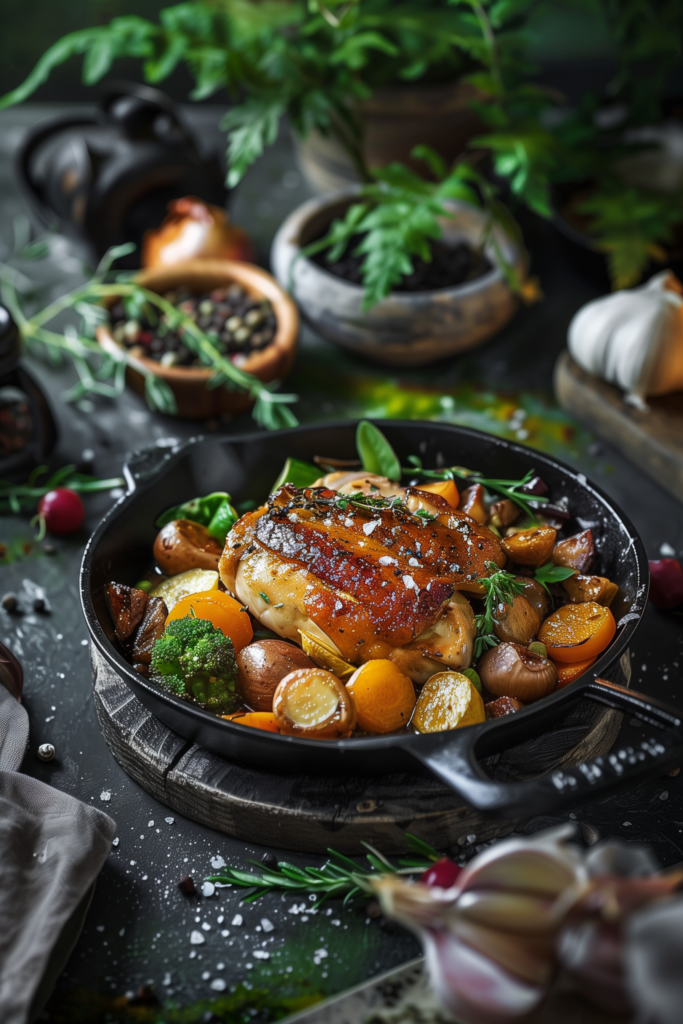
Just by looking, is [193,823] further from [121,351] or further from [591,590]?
[121,351]

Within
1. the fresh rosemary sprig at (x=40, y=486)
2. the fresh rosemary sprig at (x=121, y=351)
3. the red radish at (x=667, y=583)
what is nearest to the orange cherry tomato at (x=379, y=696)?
the red radish at (x=667, y=583)

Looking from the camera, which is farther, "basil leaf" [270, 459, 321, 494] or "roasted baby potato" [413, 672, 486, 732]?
"basil leaf" [270, 459, 321, 494]

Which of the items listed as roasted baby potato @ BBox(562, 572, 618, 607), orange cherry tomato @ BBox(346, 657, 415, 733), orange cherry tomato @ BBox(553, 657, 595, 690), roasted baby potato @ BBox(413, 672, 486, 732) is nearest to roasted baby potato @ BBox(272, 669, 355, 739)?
orange cherry tomato @ BBox(346, 657, 415, 733)

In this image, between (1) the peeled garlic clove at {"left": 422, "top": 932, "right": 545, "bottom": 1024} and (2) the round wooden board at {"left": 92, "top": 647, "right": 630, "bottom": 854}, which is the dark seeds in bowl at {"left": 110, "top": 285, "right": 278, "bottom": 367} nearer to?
(2) the round wooden board at {"left": 92, "top": 647, "right": 630, "bottom": 854}

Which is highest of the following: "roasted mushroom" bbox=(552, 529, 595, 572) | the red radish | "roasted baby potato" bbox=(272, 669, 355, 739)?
"roasted baby potato" bbox=(272, 669, 355, 739)

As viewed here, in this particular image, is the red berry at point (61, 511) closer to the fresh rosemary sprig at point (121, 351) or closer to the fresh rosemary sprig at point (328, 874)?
the fresh rosemary sprig at point (121, 351)

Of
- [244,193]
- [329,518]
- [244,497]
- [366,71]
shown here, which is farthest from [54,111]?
[329,518]

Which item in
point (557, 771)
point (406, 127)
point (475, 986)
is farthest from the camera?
point (406, 127)

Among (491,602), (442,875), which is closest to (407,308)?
(491,602)
